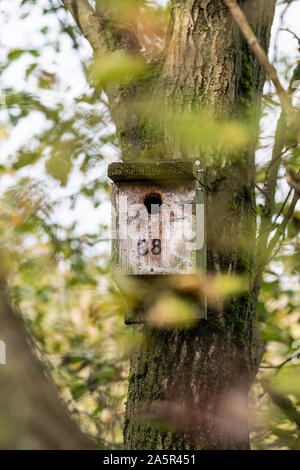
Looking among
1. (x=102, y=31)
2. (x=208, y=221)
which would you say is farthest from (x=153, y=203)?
(x=102, y=31)

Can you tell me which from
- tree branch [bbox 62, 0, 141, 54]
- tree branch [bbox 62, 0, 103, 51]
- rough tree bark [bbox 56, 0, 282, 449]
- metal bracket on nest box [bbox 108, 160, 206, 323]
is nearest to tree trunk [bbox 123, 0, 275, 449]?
rough tree bark [bbox 56, 0, 282, 449]

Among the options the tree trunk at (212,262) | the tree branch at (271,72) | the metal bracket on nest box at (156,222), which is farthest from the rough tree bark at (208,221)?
the tree branch at (271,72)

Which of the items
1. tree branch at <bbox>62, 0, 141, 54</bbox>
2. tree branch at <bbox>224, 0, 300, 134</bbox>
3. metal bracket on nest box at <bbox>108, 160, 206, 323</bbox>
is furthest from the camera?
tree branch at <bbox>62, 0, 141, 54</bbox>

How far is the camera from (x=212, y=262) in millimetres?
2383

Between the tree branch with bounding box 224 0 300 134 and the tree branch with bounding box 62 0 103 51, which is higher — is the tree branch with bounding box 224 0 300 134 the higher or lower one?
the lower one

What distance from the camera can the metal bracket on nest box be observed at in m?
2.30

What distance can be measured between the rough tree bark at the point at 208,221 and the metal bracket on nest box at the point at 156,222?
11 centimetres

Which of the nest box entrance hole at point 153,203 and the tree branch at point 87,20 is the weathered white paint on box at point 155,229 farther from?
the tree branch at point 87,20

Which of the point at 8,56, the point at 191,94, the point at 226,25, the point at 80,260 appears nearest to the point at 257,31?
the point at 226,25

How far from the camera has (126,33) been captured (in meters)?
3.04

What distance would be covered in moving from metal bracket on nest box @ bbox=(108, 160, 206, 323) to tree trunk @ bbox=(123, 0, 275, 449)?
0.11m

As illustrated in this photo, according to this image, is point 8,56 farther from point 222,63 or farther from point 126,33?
point 222,63

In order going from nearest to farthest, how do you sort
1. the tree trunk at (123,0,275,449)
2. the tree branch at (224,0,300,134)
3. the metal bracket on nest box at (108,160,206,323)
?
the tree branch at (224,0,300,134)
the tree trunk at (123,0,275,449)
the metal bracket on nest box at (108,160,206,323)

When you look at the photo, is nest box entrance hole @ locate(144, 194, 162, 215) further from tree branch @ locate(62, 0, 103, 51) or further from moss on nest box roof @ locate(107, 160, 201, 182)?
tree branch @ locate(62, 0, 103, 51)
